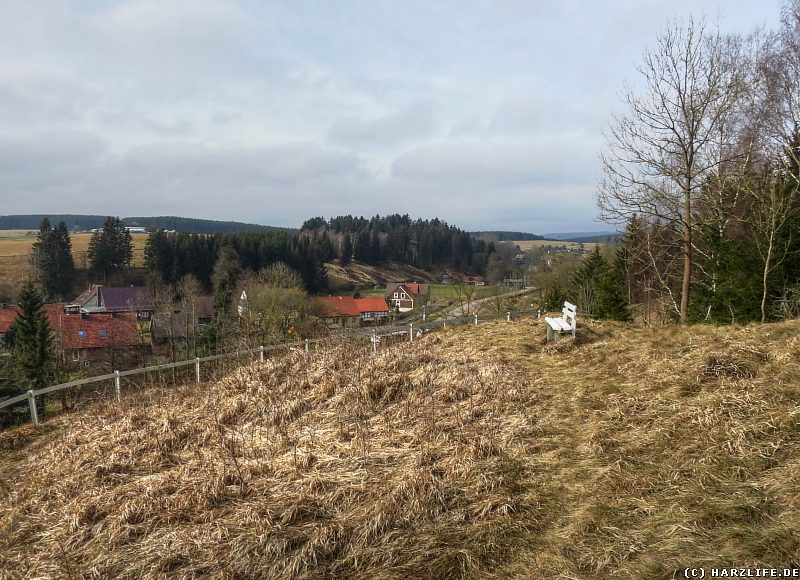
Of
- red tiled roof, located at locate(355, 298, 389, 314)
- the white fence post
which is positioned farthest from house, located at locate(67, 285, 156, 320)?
the white fence post

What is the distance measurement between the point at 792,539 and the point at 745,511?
1.54 feet

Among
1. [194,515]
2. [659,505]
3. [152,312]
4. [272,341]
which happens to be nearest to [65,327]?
[152,312]

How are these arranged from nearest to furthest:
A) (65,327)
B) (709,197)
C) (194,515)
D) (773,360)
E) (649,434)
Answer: (194,515) → (649,434) → (773,360) → (709,197) → (65,327)

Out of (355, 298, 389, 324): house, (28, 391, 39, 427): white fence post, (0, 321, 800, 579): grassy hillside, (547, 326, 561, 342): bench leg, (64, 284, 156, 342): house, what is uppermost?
(547, 326, 561, 342): bench leg

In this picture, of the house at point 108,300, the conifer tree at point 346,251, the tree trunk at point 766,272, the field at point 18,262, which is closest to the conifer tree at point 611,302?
the tree trunk at point 766,272

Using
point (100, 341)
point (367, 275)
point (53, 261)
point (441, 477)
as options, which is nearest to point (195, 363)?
point (441, 477)

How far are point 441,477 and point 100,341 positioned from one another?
43.1m

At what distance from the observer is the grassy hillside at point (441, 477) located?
3.42m

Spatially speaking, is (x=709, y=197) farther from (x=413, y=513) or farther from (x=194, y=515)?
(x=194, y=515)

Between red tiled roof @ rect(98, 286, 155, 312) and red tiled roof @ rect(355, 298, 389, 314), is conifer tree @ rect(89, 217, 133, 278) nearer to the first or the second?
red tiled roof @ rect(98, 286, 155, 312)

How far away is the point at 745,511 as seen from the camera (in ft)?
11.2

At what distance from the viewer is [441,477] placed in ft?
15.2

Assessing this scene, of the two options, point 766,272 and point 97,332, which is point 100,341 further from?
point 766,272

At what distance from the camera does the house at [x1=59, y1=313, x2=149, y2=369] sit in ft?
103
